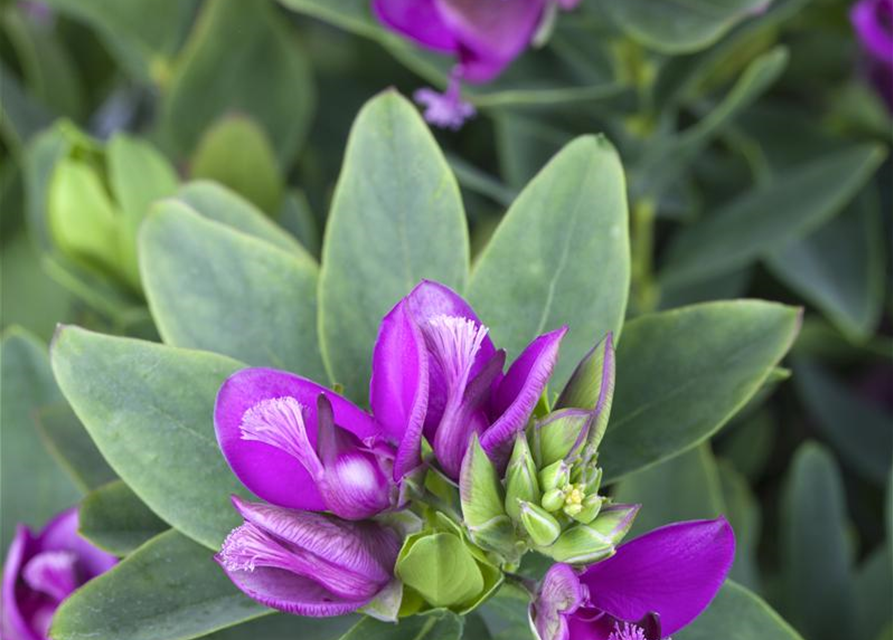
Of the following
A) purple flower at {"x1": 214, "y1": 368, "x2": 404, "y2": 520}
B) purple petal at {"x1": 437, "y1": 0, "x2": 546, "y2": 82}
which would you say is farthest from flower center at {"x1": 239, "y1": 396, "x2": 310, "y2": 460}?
purple petal at {"x1": 437, "y1": 0, "x2": 546, "y2": 82}

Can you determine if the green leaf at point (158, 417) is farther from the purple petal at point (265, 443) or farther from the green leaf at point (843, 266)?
the green leaf at point (843, 266)

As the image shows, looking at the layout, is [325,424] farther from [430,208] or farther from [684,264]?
[684,264]

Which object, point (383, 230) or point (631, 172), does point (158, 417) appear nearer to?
point (383, 230)

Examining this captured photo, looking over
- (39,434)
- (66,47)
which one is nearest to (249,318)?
(39,434)

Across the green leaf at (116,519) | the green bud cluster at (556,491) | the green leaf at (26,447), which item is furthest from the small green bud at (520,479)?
the green leaf at (26,447)

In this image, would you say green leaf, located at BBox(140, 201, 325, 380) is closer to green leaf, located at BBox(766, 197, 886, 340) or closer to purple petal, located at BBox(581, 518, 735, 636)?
purple petal, located at BBox(581, 518, 735, 636)

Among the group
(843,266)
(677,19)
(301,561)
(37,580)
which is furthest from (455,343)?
(843,266)

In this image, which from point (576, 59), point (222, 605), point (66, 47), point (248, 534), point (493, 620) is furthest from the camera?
point (66, 47)

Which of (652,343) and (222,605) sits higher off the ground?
(652,343)
